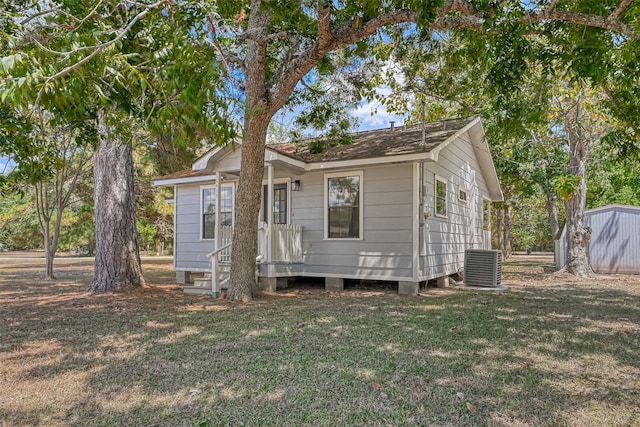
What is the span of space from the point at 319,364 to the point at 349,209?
18.3 feet

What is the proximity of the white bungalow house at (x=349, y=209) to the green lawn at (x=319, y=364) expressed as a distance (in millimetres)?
1729

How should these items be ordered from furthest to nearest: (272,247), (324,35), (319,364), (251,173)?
(272,247)
(251,173)
(324,35)
(319,364)

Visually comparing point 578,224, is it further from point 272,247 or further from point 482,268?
point 272,247

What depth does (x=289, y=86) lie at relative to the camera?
7094 mm

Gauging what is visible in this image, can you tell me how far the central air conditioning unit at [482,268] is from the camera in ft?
33.0

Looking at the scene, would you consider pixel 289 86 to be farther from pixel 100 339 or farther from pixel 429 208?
pixel 100 339

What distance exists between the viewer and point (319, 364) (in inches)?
152

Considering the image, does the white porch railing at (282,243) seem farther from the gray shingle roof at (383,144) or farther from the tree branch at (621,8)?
the tree branch at (621,8)

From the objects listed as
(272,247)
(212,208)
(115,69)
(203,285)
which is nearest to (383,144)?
(272,247)

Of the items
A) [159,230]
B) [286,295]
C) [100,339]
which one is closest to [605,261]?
[286,295]

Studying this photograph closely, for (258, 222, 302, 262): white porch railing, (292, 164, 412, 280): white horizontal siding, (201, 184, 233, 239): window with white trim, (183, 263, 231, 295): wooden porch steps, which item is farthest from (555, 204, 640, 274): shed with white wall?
(183, 263, 231, 295): wooden porch steps

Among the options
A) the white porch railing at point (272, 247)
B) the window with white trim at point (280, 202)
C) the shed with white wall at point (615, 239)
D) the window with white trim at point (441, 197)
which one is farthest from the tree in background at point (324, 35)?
the shed with white wall at point (615, 239)

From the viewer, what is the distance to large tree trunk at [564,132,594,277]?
12656mm

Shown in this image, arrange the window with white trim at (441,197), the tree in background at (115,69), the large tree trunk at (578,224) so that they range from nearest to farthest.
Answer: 1. the tree in background at (115,69)
2. the window with white trim at (441,197)
3. the large tree trunk at (578,224)
